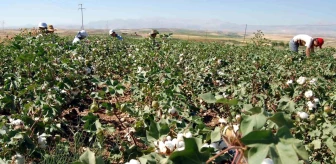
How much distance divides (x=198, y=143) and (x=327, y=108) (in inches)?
94.5

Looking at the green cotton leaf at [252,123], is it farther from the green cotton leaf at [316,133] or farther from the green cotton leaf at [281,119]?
the green cotton leaf at [316,133]

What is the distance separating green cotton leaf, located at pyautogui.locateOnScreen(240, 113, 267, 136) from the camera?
30.5 inches

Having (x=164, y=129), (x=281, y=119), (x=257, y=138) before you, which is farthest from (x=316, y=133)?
(x=257, y=138)

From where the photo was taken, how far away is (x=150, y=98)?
3.26 metres

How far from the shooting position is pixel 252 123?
78 cm

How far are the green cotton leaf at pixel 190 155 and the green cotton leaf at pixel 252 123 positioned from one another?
12 centimetres

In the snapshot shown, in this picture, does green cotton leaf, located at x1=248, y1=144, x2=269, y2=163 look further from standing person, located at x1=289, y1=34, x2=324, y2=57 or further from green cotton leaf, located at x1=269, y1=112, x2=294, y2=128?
standing person, located at x1=289, y1=34, x2=324, y2=57

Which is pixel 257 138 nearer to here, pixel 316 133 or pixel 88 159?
pixel 88 159

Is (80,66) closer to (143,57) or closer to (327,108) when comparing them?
(143,57)

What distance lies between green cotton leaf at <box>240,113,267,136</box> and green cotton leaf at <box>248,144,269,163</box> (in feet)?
0.23

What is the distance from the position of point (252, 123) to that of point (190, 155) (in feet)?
0.53

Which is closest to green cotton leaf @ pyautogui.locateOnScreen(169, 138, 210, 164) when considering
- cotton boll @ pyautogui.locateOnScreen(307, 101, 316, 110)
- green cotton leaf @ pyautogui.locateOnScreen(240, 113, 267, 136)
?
green cotton leaf @ pyautogui.locateOnScreen(240, 113, 267, 136)

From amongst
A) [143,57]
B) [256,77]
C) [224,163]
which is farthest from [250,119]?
[143,57]

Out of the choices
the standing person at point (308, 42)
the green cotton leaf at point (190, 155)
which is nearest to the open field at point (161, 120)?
the green cotton leaf at point (190, 155)
